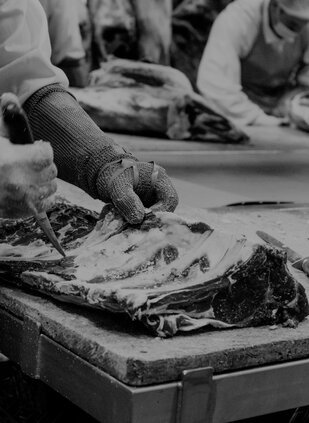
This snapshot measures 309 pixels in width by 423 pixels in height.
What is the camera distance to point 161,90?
505cm

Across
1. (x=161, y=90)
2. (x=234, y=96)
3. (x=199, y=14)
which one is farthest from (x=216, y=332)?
(x=199, y=14)

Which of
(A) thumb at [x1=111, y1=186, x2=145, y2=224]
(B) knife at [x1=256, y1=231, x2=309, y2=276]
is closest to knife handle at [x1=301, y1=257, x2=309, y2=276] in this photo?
(B) knife at [x1=256, y1=231, x2=309, y2=276]

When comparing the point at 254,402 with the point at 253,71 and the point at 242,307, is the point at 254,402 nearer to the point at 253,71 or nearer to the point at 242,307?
the point at 242,307

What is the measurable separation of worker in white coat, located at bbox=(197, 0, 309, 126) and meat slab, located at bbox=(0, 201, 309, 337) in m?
4.68

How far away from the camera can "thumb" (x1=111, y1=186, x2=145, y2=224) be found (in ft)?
5.66

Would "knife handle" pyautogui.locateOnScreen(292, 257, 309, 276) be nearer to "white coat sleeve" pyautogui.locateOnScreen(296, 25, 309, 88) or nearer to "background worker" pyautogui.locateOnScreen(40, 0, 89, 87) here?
"background worker" pyautogui.locateOnScreen(40, 0, 89, 87)

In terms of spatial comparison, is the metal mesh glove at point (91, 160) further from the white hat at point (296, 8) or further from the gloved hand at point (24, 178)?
the white hat at point (296, 8)

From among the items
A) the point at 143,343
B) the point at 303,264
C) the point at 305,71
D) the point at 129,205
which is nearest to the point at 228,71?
the point at 305,71

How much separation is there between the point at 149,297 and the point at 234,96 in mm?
5186

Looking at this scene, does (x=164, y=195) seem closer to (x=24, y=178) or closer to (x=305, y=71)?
(x=24, y=178)

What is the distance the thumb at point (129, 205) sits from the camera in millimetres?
1727

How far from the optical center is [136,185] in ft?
6.23

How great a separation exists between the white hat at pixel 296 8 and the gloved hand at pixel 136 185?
5.18 m

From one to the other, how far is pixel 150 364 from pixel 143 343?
3.9 inches
